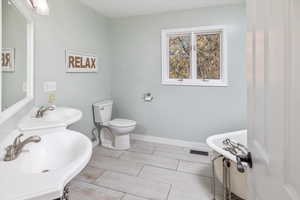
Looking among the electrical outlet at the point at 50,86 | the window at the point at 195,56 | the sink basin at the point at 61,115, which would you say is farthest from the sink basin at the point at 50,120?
the window at the point at 195,56

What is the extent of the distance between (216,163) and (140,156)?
1167 millimetres

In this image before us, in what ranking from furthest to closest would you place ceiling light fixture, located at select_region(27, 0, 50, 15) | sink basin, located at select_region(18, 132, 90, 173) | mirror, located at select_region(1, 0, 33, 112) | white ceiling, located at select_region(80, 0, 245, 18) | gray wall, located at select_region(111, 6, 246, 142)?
gray wall, located at select_region(111, 6, 246, 142)
white ceiling, located at select_region(80, 0, 245, 18)
ceiling light fixture, located at select_region(27, 0, 50, 15)
mirror, located at select_region(1, 0, 33, 112)
sink basin, located at select_region(18, 132, 90, 173)

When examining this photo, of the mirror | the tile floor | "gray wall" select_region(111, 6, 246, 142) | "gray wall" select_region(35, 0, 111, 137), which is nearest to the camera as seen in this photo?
the mirror

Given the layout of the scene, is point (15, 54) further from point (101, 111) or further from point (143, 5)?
point (143, 5)

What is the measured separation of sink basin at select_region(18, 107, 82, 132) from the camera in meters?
1.24

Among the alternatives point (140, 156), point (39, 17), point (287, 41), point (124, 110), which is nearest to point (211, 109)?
point (140, 156)

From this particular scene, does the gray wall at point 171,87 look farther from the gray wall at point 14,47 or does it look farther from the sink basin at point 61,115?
the gray wall at point 14,47

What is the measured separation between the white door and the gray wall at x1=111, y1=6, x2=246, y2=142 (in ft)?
6.69

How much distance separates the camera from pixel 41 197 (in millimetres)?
586

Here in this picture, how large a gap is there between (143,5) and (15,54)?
197 cm

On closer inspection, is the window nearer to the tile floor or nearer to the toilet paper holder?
the toilet paper holder

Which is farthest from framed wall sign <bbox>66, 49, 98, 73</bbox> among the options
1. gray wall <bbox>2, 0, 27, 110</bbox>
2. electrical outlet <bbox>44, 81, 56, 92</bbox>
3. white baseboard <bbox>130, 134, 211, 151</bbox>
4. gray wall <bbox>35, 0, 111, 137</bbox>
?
white baseboard <bbox>130, 134, 211, 151</bbox>

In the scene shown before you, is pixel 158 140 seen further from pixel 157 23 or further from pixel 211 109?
pixel 157 23

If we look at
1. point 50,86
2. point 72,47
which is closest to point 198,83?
point 72,47
